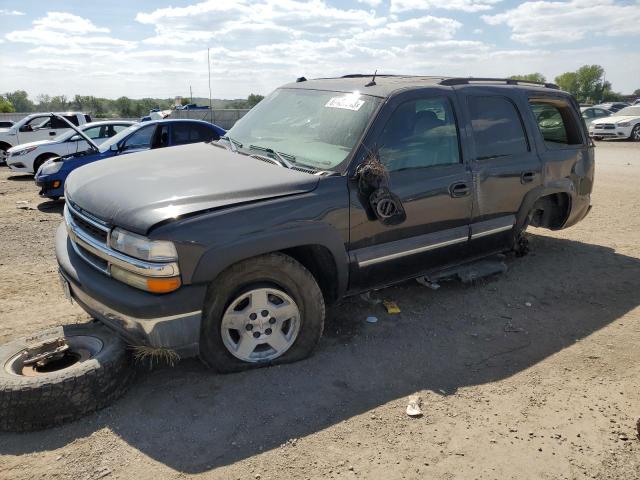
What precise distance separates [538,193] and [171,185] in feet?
11.5

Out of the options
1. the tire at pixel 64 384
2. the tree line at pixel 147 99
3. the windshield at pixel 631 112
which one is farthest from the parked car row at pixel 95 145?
the tree line at pixel 147 99

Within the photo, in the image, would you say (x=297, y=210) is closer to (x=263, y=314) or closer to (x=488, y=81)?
(x=263, y=314)

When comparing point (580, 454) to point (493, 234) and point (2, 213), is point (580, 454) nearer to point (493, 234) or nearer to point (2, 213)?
point (493, 234)

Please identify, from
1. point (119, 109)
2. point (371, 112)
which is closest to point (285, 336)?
point (371, 112)

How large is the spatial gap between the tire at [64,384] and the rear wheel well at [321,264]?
126 cm

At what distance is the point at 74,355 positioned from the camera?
3328mm

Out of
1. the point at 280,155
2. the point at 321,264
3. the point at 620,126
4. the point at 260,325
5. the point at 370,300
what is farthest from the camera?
the point at 620,126

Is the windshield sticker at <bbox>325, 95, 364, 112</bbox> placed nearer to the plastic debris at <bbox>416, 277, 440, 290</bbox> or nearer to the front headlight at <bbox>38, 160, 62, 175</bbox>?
the plastic debris at <bbox>416, 277, 440, 290</bbox>

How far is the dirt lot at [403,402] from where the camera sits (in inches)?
105

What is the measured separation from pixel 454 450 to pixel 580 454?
0.66m

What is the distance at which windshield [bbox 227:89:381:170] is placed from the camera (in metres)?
3.73

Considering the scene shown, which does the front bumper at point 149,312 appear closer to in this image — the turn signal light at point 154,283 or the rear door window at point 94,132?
the turn signal light at point 154,283

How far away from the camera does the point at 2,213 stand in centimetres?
867

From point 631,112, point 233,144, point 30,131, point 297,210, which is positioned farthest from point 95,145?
point 631,112
